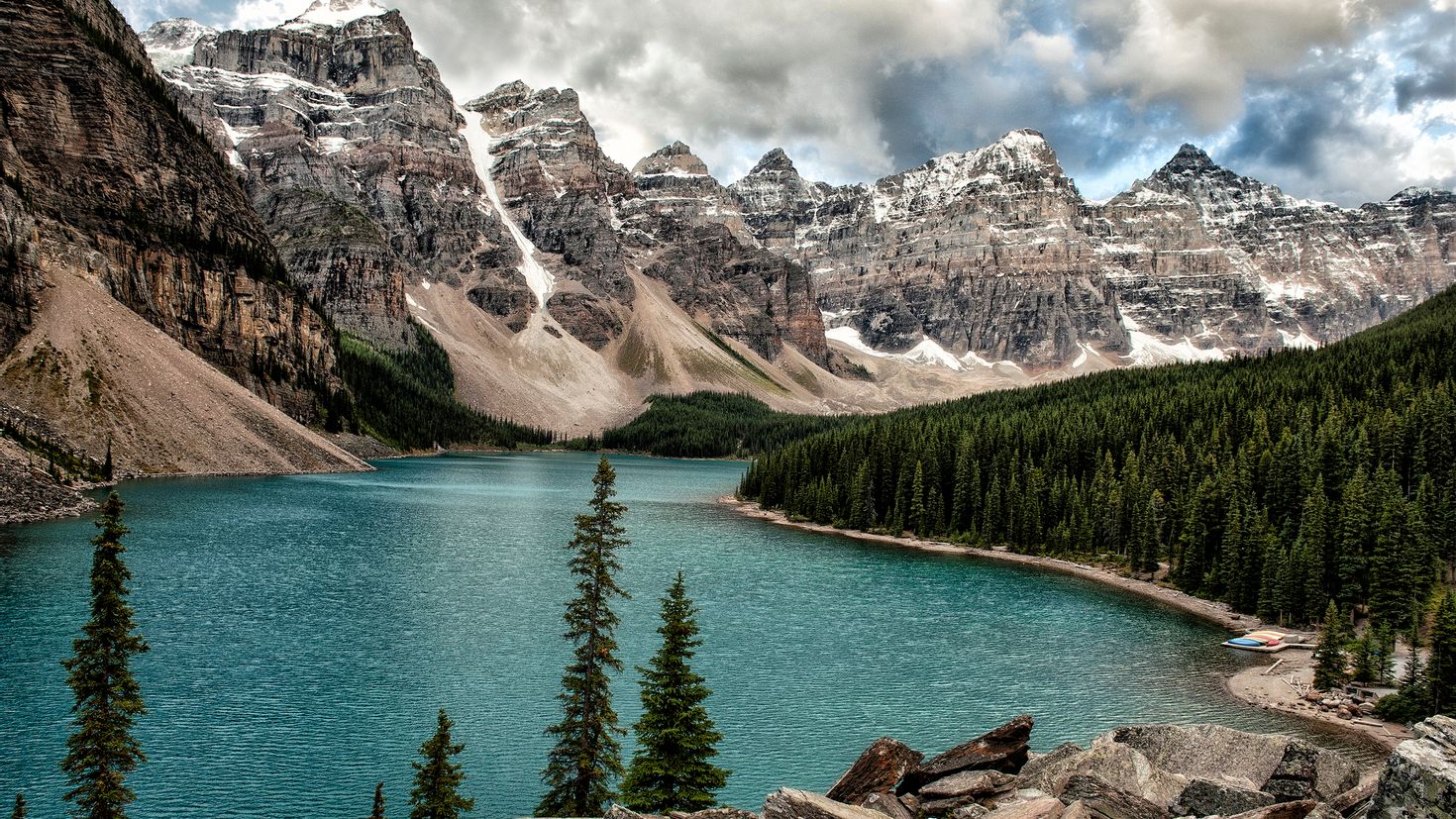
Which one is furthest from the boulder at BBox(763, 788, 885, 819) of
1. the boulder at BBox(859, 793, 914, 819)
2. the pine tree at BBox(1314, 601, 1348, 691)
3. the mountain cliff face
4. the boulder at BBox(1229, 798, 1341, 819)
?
the mountain cliff face

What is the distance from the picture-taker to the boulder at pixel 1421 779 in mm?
12625

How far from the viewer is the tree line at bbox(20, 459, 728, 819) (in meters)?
21.8

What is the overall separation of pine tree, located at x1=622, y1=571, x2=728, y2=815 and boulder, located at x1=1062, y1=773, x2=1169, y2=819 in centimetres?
928

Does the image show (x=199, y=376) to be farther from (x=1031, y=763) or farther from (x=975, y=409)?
(x=1031, y=763)

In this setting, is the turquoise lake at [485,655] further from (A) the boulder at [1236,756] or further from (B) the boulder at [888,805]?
(A) the boulder at [1236,756]

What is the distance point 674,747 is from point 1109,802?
10911 mm

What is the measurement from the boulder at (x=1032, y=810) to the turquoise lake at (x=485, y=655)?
13.2 m

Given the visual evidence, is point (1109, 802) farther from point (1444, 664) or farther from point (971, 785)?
point (1444, 664)

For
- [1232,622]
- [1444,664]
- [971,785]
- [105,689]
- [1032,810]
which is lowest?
[1232,622]

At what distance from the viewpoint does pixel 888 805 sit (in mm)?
19578

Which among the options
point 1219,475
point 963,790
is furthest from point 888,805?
point 1219,475

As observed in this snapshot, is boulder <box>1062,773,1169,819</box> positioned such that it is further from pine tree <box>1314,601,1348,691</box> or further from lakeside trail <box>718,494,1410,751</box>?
pine tree <box>1314,601,1348,691</box>

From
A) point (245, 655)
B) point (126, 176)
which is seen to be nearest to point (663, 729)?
point (245, 655)

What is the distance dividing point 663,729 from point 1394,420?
74.2 m
